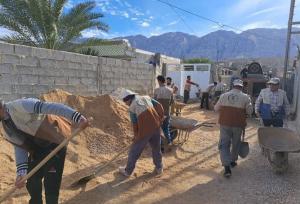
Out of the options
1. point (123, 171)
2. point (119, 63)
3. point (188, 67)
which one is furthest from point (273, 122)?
point (188, 67)

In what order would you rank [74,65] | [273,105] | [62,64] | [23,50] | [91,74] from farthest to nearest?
[91,74] → [74,65] → [62,64] → [23,50] → [273,105]

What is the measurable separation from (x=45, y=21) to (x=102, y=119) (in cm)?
509

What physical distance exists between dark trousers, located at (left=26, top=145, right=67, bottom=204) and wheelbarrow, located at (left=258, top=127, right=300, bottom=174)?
4.18 meters

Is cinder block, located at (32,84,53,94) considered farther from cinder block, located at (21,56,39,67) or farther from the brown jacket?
the brown jacket

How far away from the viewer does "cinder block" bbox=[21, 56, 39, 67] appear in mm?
8539

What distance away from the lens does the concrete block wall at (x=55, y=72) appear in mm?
8190

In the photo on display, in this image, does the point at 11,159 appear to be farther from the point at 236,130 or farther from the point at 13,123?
the point at 236,130

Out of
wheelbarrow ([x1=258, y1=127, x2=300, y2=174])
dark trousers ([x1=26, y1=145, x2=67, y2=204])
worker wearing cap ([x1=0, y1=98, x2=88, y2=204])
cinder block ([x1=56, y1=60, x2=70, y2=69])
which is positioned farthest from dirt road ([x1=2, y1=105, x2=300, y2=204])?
cinder block ([x1=56, y1=60, x2=70, y2=69])

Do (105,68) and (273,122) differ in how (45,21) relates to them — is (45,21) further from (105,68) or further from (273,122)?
(273,122)

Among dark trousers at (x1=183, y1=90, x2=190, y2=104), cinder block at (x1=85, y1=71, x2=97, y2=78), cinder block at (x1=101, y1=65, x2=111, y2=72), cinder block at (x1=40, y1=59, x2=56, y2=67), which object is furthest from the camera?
dark trousers at (x1=183, y1=90, x2=190, y2=104)

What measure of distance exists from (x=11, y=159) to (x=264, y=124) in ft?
16.6

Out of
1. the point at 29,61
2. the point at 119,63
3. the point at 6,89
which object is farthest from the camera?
the point at 119,63

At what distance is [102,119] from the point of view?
9789 millimetres

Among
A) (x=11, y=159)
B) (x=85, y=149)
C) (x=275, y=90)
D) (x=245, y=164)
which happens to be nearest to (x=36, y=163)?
(x=11, y=159)
